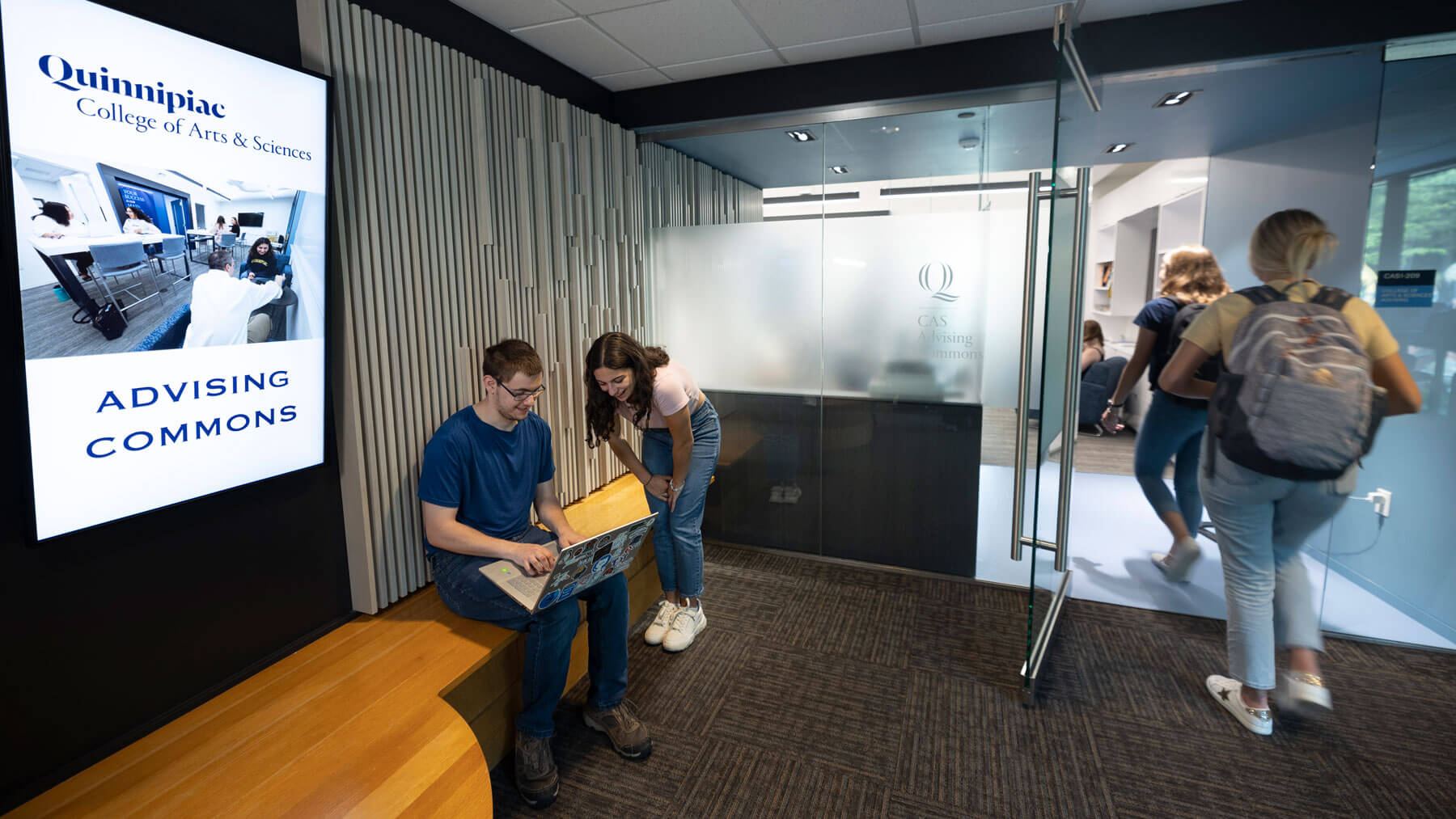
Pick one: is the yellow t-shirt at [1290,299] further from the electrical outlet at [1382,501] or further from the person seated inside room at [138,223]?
the person seated inside room at [138,223]

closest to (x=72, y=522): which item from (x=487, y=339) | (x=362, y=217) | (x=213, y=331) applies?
(x=213, y=331)

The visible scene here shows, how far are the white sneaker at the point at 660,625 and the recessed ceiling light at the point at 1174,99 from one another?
124 inches

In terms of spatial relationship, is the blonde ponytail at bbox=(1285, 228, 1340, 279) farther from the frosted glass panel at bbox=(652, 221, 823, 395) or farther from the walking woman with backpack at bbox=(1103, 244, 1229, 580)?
the frosted glass panel at bbox=(652, 221, 823, 395)

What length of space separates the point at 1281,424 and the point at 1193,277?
66 cm

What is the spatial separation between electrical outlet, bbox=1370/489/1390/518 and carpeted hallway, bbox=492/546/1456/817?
1.89 feet

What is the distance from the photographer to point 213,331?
5.48ft

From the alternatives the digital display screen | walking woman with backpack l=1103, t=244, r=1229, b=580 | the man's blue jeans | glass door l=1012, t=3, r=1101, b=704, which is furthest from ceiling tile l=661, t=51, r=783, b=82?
the man's blue jeans

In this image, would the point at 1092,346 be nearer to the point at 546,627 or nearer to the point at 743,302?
the point at 743,302

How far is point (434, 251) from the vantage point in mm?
2396

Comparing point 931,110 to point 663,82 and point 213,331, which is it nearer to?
point 663,82

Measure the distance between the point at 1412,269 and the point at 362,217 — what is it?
366 centimetres

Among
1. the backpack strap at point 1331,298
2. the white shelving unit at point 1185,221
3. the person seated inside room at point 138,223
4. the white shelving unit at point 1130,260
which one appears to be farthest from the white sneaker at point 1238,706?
the white shelving unit at point 1130,260

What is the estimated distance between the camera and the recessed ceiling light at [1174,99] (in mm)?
2949

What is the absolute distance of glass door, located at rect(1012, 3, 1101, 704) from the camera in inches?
84.3
